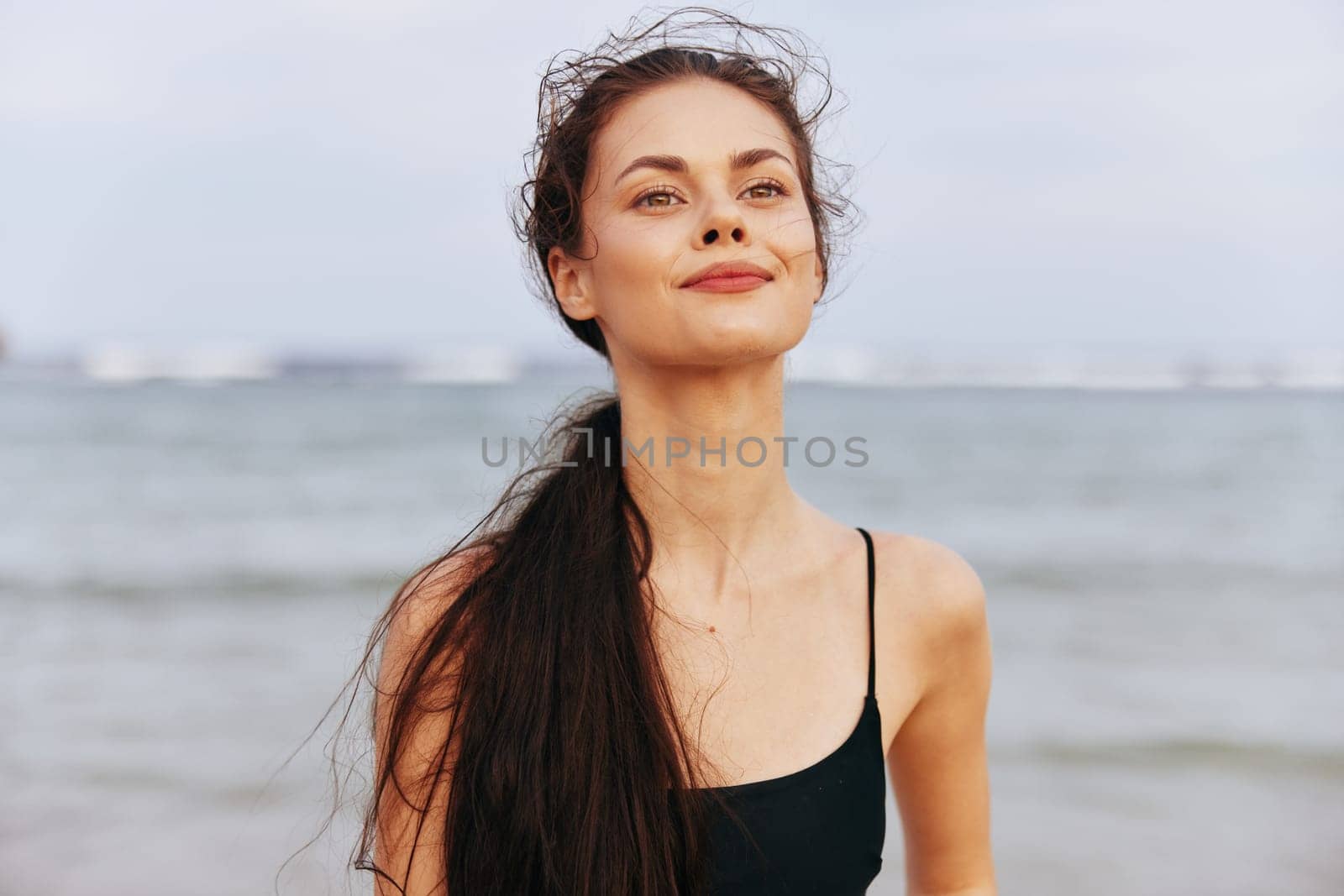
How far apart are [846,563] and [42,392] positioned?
77.9 feet

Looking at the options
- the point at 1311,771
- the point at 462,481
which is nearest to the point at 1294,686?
the point at 1311,771

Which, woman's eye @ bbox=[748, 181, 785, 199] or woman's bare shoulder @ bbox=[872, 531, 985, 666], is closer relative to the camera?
woman's eye @ bbox=[748, 181, 785, 199]

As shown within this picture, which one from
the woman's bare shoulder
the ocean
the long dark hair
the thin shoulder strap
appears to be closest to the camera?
the long dark hair

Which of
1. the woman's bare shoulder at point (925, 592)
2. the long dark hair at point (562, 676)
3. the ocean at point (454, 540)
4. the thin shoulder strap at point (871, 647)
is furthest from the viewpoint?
the ocean at point (454, 540)

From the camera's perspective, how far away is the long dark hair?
6.26ft

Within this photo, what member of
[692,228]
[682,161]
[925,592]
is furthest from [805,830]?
[682,161]

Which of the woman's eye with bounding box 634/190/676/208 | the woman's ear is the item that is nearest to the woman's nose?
the woman's eye with bounding box 634/190/676/208

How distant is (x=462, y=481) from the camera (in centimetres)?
1284

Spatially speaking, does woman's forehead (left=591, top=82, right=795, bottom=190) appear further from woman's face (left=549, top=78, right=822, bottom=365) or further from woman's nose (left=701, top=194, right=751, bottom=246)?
woman's nose (left=701, top=194, right=751, bottom=246)

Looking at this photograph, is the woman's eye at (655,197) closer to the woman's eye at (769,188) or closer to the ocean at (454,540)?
the woman's eye at (769,188)

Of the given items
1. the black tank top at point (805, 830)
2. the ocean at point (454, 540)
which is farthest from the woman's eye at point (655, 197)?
the black tank top at point (805, 830)

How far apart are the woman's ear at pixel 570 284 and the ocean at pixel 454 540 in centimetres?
58

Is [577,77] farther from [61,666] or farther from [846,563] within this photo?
[61,666]

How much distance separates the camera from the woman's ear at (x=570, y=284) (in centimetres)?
220
